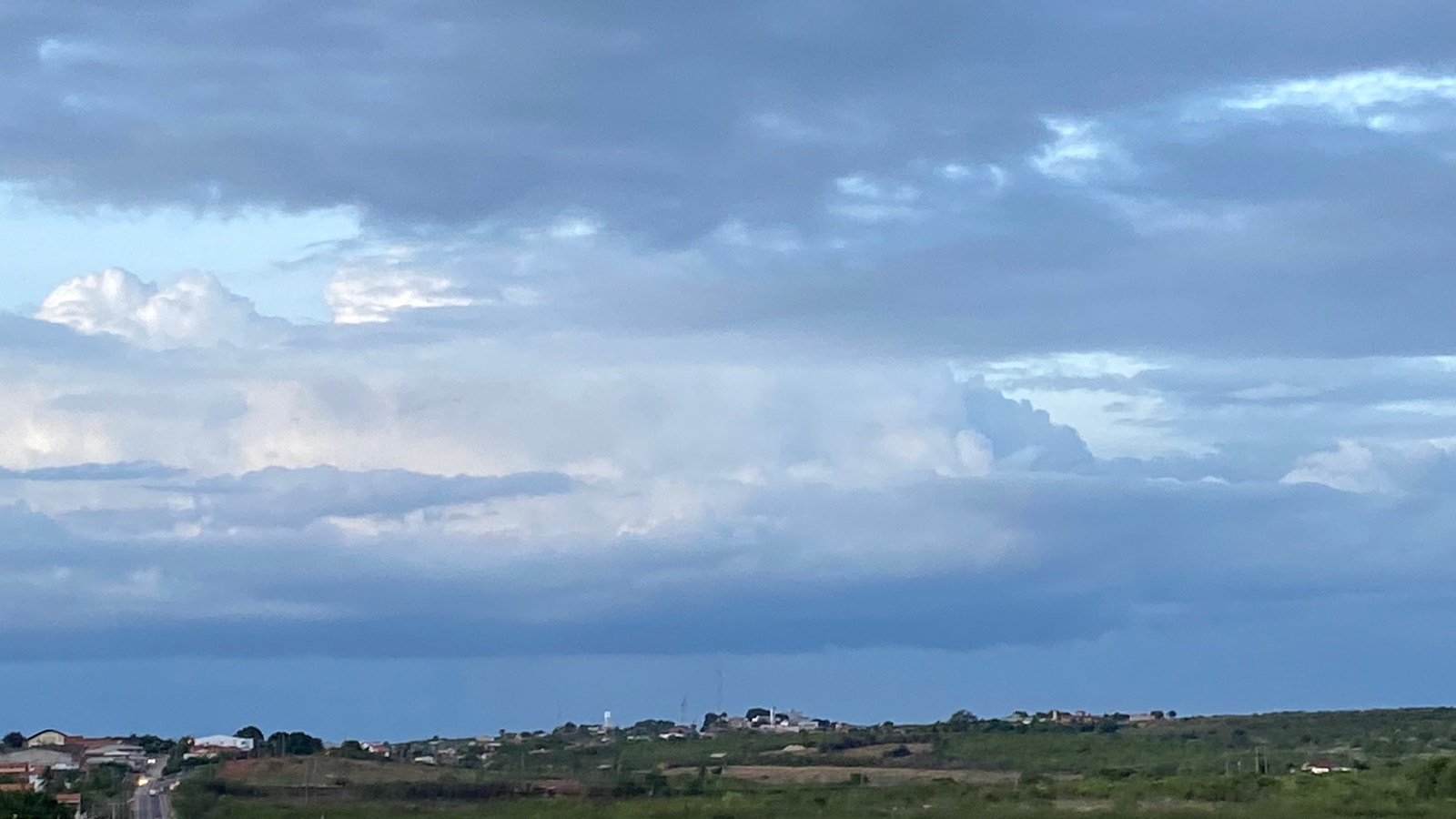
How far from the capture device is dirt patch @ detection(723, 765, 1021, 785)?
98.1 m

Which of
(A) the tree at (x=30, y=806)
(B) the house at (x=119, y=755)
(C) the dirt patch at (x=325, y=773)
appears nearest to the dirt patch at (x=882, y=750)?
(C) the dirt patch at (x=325, y=773)

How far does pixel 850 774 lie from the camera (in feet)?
352

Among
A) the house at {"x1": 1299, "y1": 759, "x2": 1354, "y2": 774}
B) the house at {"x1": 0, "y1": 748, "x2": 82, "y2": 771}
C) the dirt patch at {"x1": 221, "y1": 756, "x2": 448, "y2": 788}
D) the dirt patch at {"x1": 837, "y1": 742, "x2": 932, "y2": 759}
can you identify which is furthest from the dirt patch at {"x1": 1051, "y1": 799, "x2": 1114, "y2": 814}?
the house at {"x1": 0, "y1": 748, "x2": 82, "y2": 771}

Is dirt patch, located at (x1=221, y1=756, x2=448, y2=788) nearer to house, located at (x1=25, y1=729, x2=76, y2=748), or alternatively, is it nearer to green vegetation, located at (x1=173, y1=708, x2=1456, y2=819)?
green vegetation, located at (x1=173, y1=708, x2=1456, y2=819)

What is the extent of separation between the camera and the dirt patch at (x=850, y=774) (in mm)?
98125

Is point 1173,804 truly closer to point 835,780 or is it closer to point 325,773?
point 835,780

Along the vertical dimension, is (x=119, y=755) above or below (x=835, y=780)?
above

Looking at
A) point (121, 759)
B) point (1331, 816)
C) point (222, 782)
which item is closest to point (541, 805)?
point (222, 782)

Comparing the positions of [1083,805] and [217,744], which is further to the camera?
[217,744]

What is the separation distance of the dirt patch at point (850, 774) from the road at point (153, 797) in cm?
2926

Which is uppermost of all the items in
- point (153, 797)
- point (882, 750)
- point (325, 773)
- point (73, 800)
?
point (882, 750)

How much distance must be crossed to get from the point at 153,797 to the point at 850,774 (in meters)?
41.1

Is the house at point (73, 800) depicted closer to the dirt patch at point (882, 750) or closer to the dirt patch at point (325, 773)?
the dirt patch at point (325, 773)

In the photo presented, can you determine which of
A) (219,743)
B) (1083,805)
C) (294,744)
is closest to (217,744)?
(219,743)
